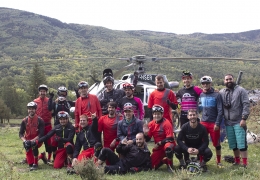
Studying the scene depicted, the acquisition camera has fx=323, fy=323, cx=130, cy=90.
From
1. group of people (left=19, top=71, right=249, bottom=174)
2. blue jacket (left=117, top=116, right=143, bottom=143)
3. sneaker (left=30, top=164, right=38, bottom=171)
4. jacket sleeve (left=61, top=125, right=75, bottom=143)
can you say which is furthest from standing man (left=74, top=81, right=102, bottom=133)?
sneaker (left=30, top=164, right=38, bottom=171)

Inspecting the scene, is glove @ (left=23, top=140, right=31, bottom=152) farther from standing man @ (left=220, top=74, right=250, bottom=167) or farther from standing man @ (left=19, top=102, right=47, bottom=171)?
standing man @ (left=220, top=74, right=250, bottom=167)

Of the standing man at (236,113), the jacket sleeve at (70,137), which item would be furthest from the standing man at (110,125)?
the standing man at (236,113)

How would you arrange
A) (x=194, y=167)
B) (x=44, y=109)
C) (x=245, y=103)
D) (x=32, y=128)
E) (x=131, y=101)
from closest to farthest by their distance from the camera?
1. (x=194, y=167)
2. (x=245, y=103)
3. (x=131, y=101)
4. (x=32, y=128)
5. (x=44, y=109)

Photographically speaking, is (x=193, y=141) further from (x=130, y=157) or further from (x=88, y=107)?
(x=88, y=107)

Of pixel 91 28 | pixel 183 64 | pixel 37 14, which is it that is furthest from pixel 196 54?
pixel 37 14

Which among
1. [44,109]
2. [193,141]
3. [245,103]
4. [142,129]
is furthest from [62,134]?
[245,103]

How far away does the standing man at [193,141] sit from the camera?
6.43 m

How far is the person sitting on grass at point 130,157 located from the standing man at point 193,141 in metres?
0.68

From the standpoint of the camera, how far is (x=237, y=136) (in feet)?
21.6

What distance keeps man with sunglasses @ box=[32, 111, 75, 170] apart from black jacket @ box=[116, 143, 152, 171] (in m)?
1.30

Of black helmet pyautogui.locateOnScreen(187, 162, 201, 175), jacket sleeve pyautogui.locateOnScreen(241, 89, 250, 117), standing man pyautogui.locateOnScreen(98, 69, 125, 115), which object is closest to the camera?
black helmet pyautogui.locateOnScreen(187, 162, 201, 175)

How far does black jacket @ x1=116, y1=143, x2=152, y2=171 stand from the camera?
21.6ft

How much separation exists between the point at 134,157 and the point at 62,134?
194 centimetres

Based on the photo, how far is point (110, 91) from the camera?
775cm
